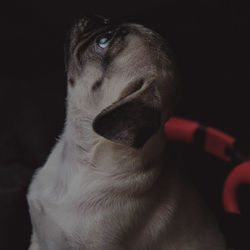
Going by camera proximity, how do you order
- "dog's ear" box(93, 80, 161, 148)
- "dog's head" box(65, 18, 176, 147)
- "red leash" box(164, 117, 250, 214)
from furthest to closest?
"red leash" box(164, 117, 250, 214) → "dog's head" box(65, 18, 176, 147) → "dog's ear" box(93, 80, 161, 148)

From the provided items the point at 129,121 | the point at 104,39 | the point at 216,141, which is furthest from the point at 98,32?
the point at 216,141

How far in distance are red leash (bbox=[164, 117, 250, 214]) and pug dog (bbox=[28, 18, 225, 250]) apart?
20cm

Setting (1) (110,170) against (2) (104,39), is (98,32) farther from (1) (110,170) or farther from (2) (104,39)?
(1) (110,170)

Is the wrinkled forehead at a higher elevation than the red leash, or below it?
higher

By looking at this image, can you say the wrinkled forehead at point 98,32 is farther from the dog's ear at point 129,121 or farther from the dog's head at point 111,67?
the dog's ear at point 129,121

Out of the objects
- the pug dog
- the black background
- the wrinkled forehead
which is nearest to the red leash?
the black background

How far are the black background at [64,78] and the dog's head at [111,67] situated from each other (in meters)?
0.24

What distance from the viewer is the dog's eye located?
5.84 feet

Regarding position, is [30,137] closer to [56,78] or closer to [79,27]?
[56,78]

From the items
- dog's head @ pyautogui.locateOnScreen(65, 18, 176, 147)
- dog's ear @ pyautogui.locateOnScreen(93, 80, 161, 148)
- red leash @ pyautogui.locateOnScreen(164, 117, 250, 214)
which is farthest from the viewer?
red leash @ pyautogui.locateOnScreen(164, 117, 250, 214)

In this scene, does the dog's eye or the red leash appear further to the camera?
the red leash

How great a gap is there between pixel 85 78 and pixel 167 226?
666 mm

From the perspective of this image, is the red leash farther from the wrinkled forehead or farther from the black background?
the wrinkled forehead

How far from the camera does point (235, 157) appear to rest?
6.74 feet
